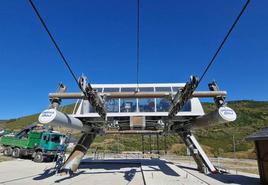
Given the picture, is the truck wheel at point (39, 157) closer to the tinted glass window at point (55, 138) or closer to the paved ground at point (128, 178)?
the tinted glass window at point (55, 138)

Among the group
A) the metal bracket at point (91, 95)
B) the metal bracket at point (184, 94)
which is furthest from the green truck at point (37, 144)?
the metal bracket at point (184, 94)

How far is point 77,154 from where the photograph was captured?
51.1 feet

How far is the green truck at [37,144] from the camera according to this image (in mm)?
24234

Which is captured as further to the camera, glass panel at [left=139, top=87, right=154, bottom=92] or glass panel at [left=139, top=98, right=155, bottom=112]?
glass panel at [left=139, top=87, right=154, bottom=92]

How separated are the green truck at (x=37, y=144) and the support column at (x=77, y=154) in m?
7.67

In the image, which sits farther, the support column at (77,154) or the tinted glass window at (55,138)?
the tinted glass window at (55,138)

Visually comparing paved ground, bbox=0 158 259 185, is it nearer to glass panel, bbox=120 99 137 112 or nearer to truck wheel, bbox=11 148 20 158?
glass panel, bbox=120 99 137 112

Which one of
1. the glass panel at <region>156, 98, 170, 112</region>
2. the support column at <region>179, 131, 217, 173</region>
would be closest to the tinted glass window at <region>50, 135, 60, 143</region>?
the glass panel at <region>156, 98, 170, 112</region>

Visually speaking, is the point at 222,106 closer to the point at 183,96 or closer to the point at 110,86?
the point at 183,96

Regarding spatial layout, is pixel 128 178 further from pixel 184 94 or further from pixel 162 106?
pixel 184 94

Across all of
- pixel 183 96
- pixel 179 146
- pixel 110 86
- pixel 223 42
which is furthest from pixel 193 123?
pixel 179 146

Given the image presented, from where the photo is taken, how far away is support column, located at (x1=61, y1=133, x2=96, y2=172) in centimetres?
1504

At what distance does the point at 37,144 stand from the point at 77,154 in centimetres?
1077

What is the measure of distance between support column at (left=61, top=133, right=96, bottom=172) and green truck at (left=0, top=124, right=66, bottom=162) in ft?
25.2
